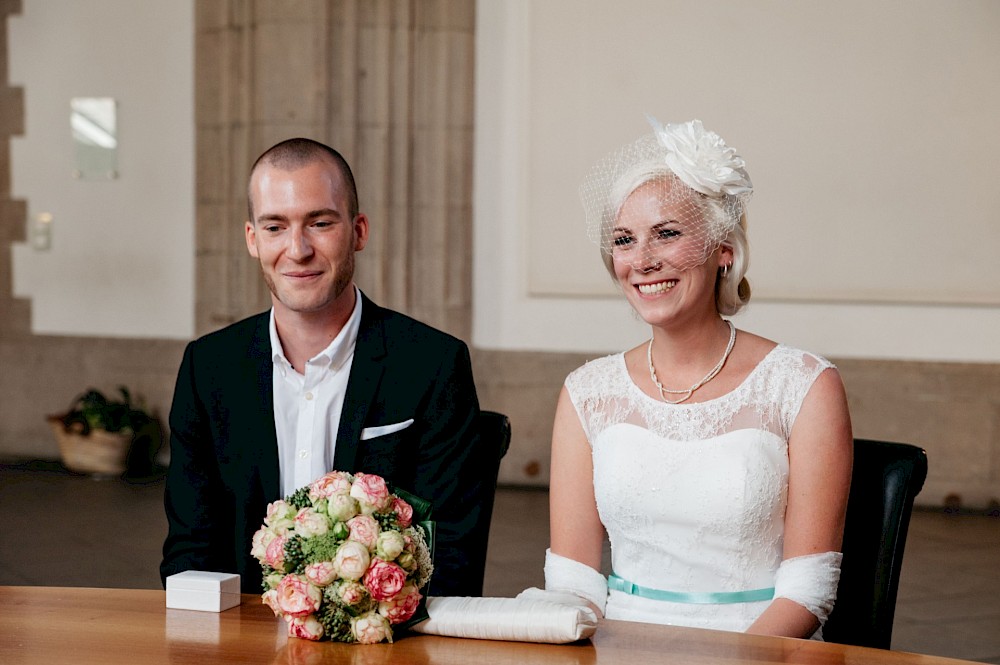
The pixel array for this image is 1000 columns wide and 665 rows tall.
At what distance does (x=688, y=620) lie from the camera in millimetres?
2701

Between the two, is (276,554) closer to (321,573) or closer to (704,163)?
(321,573)

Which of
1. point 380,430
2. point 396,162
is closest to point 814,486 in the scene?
point 380,430

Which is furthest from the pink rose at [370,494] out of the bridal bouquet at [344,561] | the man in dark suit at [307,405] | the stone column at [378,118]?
the stone column at [378,118]

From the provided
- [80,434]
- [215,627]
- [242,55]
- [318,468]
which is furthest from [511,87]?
[215,627]

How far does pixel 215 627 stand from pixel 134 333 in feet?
Result: 22.7

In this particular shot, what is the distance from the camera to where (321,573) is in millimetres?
1895

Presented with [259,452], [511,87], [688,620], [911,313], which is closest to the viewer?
[688,620]

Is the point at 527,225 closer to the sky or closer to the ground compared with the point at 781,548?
closer to the sky

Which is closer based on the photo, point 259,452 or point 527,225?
point 259,452

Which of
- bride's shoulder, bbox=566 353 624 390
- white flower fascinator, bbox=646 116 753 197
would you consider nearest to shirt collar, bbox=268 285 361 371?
bride's shoulder, bbox=566 353 624 390

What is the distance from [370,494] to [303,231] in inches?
44.3

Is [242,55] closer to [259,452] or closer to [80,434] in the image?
[80,434]

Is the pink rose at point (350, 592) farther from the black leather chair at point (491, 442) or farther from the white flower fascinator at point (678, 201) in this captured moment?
the white flower fascinator at point (678, 201)

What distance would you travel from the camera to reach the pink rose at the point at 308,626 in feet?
6.35
